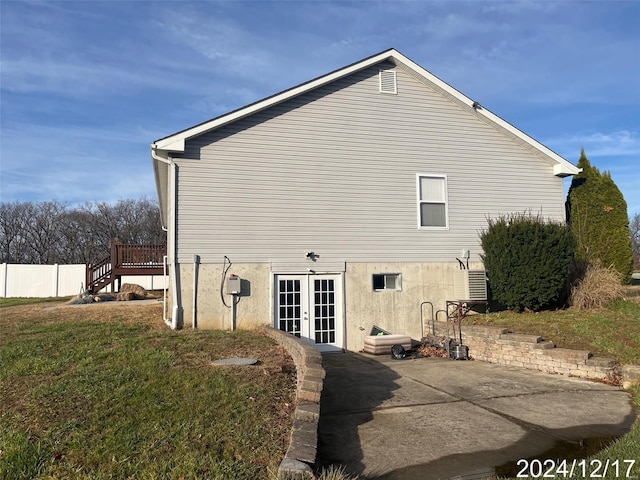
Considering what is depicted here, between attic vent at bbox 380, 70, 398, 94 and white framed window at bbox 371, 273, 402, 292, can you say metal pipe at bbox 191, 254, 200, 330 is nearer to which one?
white framed window at bbox 371, 273, 402, 292

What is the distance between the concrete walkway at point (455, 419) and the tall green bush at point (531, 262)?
107 inches

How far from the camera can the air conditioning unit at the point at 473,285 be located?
1234 cm

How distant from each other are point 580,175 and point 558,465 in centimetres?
1288

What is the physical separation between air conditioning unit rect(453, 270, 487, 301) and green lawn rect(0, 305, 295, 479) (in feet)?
18.9

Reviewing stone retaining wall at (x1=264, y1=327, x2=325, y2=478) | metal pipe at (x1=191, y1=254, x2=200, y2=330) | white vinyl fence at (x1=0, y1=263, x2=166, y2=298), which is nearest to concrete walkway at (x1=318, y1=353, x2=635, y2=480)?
stone retaining wall at (x1=264, y1=327, x2=325, y2=478)

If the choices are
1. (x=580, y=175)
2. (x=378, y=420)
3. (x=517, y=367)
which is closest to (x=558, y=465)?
(x=378, y=420)

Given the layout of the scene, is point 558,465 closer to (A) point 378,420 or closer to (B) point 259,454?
(A) point 378,420

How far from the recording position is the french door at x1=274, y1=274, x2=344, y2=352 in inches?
469

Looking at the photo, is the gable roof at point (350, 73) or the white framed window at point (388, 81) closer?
the gable roof at point (350, 73)

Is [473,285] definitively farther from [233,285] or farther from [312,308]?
[233,285]
